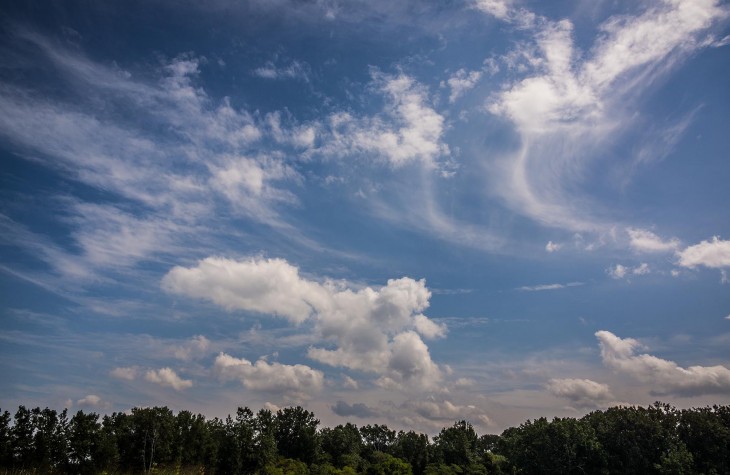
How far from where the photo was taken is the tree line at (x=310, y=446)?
46531mm

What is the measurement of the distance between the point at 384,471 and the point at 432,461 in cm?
1654

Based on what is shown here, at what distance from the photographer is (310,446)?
212ft

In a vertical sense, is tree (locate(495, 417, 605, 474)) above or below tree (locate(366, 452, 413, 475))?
above

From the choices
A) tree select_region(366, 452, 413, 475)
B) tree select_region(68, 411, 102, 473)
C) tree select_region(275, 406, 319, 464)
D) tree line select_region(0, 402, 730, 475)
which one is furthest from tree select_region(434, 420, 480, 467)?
tree select_region(68, 411, 102, 473)

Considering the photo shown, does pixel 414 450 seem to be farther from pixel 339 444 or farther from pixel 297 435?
pixel 297 435

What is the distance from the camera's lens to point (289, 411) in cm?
6912

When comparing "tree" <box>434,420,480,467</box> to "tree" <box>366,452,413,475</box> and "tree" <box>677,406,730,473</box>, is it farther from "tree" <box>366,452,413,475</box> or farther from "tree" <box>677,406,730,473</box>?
"tree" <box>677,406,730,473</box>

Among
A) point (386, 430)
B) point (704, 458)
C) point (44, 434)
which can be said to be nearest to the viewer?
point (44, 434)

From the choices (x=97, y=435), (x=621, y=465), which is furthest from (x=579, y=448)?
(x=97, y=435)

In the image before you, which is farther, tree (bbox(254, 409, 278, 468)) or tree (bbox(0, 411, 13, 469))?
tree (bbox(254, 409, 278, 468))

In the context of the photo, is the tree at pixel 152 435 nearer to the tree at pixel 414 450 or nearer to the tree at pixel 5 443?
the tree at pixel 5 443

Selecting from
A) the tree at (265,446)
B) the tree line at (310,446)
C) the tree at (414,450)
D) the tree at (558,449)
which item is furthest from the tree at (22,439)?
the tree at (558,449)

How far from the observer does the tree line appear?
4653cm

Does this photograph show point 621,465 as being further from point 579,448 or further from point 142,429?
point 142,429
